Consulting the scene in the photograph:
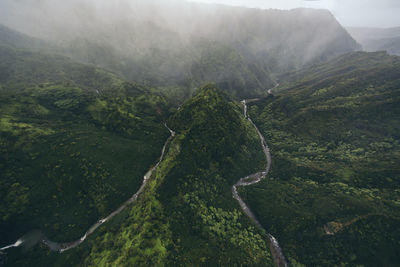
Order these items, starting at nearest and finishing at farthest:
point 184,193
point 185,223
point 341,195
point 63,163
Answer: point 185,223, point 341,195, point 63,163, point 184,193

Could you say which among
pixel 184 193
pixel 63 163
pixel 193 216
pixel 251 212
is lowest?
pixel 251 212

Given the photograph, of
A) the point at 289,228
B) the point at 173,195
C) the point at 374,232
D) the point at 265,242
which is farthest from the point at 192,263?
the point at 374,232

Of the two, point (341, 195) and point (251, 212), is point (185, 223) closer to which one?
point (251, 212)

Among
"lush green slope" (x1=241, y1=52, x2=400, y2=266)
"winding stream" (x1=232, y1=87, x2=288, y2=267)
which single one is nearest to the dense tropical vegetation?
"lush green slope" (x1=241, y1=52, x2=400, y2=266)

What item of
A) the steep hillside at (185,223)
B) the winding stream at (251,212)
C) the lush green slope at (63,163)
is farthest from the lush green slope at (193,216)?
the lush green slope at (63,163)

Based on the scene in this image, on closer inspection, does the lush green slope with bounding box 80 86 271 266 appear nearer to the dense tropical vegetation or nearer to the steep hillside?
the steep hillside

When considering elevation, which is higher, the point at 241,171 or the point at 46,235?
the point at 46,235

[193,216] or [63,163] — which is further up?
[63,163]

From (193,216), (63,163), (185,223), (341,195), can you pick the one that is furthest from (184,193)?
(341,195)

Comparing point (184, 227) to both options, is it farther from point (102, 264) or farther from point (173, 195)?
point (102, 264)
